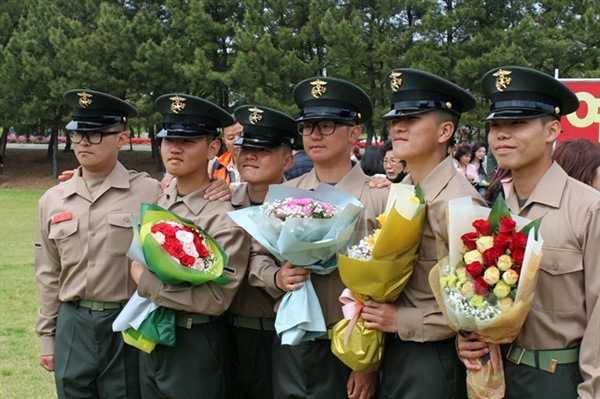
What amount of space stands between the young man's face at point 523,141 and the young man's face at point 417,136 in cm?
35

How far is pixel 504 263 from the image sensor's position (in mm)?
2580

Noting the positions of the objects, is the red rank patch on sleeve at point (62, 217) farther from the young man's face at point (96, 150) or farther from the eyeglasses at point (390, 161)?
the eyeglasses at point (390, 161)

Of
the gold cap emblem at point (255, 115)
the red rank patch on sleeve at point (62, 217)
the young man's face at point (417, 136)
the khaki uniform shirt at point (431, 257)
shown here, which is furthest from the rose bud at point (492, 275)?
the red rank patch on sleeve at point (62, 217)

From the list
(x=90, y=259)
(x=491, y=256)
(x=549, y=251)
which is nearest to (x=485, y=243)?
(x=491, y=256)

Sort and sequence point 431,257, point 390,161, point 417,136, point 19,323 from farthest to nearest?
1. point 19,323
2. point 390,161
3. point 417,136
4. point 431,257

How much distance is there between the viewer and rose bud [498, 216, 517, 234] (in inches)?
104

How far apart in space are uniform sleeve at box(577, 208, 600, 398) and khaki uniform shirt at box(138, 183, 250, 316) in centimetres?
179

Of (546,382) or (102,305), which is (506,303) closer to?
(546,382)

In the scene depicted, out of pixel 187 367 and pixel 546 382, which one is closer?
pixel 546 382

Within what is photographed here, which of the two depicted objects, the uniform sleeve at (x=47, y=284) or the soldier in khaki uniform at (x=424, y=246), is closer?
the soldier in khaki uniform at (x=424, y=246)

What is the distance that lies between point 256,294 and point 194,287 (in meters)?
0.52

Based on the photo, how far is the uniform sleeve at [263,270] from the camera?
11.7 ft

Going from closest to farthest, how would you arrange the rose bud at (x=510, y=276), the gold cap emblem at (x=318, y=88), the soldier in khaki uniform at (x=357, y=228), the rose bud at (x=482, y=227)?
1. the rose bud at (x=510, y=276)
2. the rose bud at (x=482, y=227)
3. the soldier in khaki uniform at (x=357, y=228)
4. the gold cap emblem at (x=318, y=88)

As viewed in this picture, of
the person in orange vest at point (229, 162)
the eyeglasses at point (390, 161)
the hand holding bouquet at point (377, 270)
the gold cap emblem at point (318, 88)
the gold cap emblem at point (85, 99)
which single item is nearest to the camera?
the hand holding bouquet at point (377, 270)
